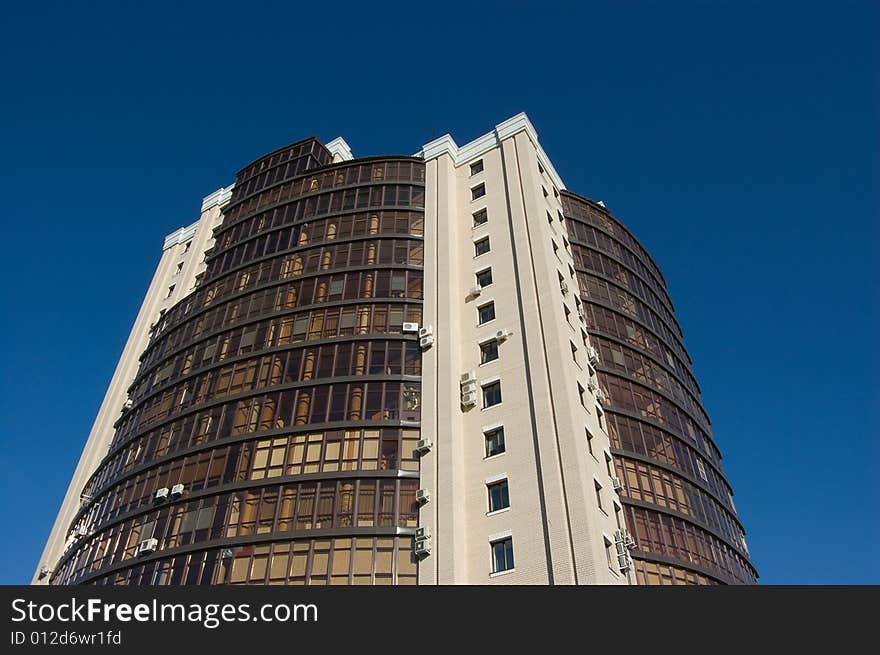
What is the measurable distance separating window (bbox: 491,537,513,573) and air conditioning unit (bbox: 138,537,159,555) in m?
16.0

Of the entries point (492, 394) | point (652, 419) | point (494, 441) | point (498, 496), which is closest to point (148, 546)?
point (498, 496)

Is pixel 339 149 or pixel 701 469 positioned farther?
pixel 339 149

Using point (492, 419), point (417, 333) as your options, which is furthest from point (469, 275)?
point (492, 419)

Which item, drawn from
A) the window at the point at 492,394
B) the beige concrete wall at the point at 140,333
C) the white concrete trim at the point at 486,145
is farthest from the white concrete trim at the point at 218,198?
the window at the point at 492,394

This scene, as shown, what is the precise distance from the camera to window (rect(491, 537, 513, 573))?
26.8 metres

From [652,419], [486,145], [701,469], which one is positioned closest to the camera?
[652,419]

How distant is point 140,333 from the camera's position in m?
51.5

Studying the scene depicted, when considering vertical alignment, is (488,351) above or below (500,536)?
above

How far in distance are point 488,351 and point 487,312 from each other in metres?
2.80

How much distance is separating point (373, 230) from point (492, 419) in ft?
51.1

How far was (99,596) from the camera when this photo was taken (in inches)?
728

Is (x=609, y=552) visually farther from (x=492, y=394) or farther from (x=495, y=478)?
(x=492, y=394)

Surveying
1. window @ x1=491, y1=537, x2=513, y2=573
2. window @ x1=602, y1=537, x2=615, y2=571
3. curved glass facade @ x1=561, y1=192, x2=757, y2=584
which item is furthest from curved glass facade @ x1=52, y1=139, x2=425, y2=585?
curved glass facade @ x1=561, y1=192, x2=757, y2=584

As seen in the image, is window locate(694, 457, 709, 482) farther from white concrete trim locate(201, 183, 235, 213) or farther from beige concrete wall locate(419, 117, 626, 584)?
white concrete trim locate(201, 183, 235, 213)
